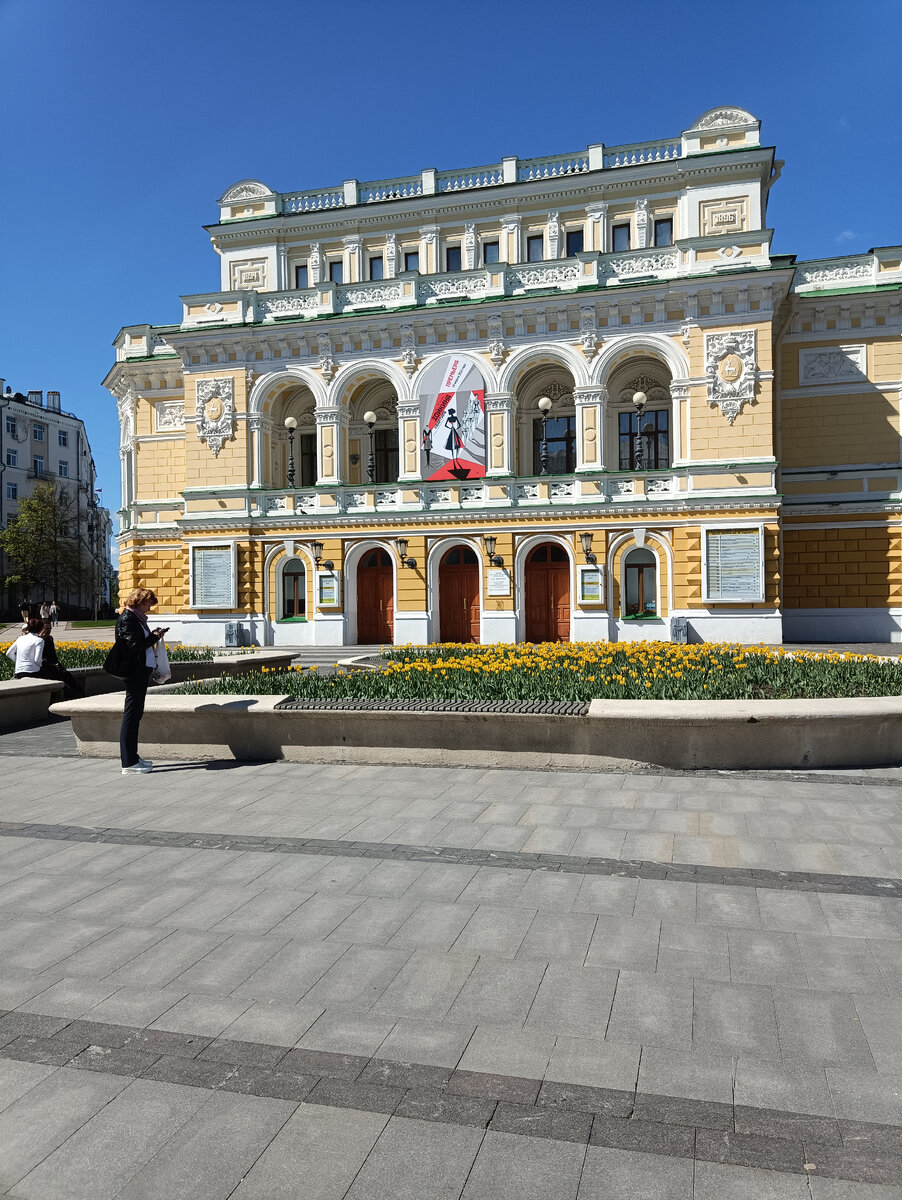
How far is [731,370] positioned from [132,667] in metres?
22.0

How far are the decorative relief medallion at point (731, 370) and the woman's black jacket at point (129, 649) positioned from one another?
2138cm

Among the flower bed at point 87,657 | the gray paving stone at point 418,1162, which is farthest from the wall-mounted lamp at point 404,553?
the gray paving stone at point 418,1162

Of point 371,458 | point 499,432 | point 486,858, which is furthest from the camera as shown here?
point 371,458

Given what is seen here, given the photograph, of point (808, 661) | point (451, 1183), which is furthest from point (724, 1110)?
point (808, 661)

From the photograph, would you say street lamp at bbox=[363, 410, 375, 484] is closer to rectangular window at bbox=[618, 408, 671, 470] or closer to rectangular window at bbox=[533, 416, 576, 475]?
rectangular window at bbox=[533, 416, 576, 475]

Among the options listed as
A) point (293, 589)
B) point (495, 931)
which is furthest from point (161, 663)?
point (293, 589)

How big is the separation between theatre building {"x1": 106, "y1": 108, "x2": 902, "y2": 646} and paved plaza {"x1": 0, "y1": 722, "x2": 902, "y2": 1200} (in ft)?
67.4

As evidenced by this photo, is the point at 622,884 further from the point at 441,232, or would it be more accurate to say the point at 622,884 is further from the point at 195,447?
the point at 441,232

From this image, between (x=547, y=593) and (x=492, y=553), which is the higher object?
(x=492, y=553)

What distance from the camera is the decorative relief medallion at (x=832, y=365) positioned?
2775 cm

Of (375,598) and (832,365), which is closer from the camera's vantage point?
(832,365)

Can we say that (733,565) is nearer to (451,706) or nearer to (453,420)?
(453,420)

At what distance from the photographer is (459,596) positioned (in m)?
29.0

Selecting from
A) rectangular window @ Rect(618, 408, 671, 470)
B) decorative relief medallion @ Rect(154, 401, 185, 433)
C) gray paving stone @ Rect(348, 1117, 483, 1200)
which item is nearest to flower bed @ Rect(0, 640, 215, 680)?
gray paving stone @ Rect(348, 1117, 483, 1200)
